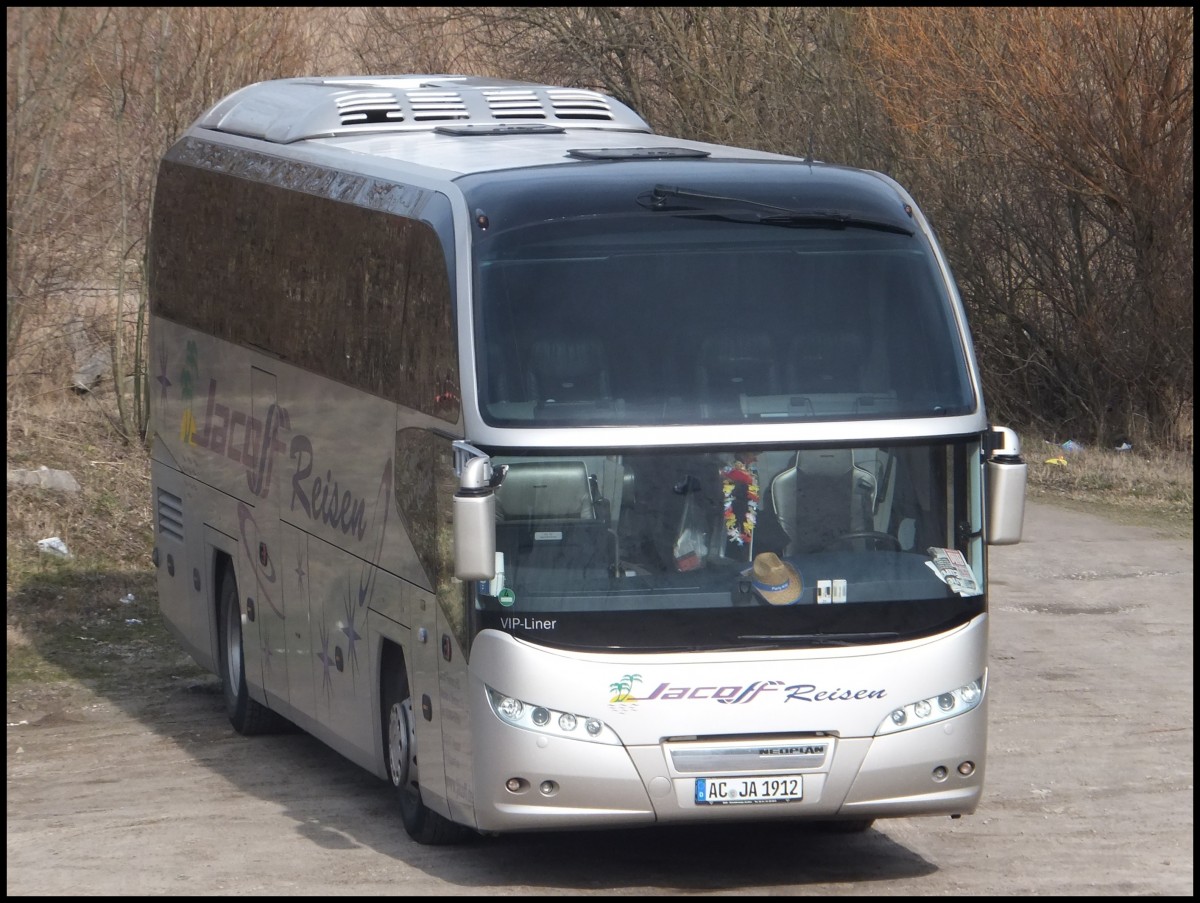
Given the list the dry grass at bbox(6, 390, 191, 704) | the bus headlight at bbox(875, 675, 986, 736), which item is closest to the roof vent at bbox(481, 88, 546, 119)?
the dry grass at bbox(6, 390, 191, 704)

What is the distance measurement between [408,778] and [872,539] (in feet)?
9.01

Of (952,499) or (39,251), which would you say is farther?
A: (39,251)

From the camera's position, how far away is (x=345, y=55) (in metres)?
38.4

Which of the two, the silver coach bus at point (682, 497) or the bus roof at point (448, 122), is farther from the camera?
the bus roof at point (448, 122)

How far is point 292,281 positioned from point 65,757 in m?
3.53

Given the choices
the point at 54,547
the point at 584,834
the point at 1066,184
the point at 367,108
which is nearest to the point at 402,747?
the point at 584,834

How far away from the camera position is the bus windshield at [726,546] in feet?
29.0

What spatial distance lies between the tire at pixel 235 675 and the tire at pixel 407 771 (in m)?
2.95

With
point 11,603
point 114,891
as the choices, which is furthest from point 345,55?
point 114,891

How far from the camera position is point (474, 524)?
27.7 feet

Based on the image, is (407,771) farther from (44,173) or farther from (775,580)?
(44,173)

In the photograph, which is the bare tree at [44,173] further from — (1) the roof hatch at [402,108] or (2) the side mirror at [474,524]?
(2) the side mirror at [474,524]

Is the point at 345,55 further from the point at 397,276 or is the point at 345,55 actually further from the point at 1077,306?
the point at 397,276

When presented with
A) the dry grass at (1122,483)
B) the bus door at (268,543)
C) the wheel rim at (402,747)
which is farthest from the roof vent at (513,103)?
the dry grass at (1122,483)
